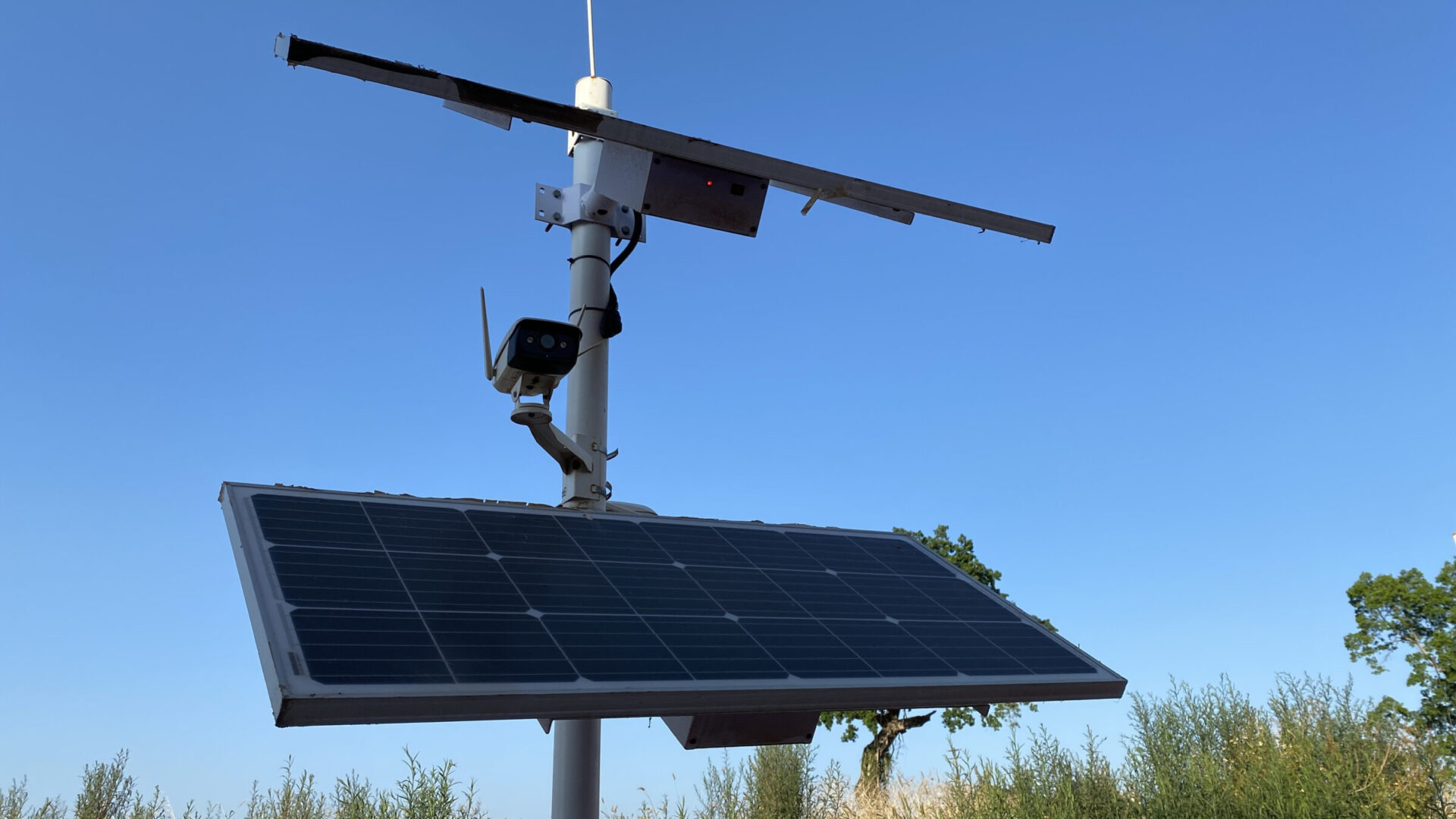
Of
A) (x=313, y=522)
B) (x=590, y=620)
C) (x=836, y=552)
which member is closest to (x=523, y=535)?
(x=590, y=620)

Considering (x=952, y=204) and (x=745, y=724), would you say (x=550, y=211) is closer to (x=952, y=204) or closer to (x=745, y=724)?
(x=952, y=204)

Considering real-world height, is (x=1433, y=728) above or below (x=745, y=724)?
above

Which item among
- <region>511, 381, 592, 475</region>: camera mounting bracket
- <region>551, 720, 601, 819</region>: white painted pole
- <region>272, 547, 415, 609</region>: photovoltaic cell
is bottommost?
<region>551, 720, 601, 819</region>: white painted pole

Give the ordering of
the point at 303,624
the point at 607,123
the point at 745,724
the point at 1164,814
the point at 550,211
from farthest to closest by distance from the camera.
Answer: the point at 1164,814 → the point at 550,211 → the point at 607,123 → the point at 745,724 → the point at 303,624

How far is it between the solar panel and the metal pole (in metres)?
0.86

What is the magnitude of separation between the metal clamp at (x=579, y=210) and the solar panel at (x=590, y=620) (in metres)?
2.75

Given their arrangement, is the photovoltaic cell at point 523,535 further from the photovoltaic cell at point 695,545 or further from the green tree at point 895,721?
the green tree at point 895,721

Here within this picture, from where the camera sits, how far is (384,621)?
548 centimetres

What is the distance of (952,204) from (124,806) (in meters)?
11.4

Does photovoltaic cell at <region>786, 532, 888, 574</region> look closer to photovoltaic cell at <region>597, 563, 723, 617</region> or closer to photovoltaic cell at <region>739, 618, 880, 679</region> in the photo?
photovoltaic cell at <region>739, 618, 880, 679</region>

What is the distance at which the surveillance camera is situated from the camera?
24.2ft

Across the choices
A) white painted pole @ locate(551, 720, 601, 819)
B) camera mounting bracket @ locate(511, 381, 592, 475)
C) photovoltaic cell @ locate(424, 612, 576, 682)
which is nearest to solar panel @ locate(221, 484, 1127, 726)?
photovoltaic cell @ locate(424, 612, 576, 682)

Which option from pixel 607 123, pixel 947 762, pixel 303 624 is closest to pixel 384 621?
pixel 303 624

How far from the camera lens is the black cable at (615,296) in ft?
29.4
